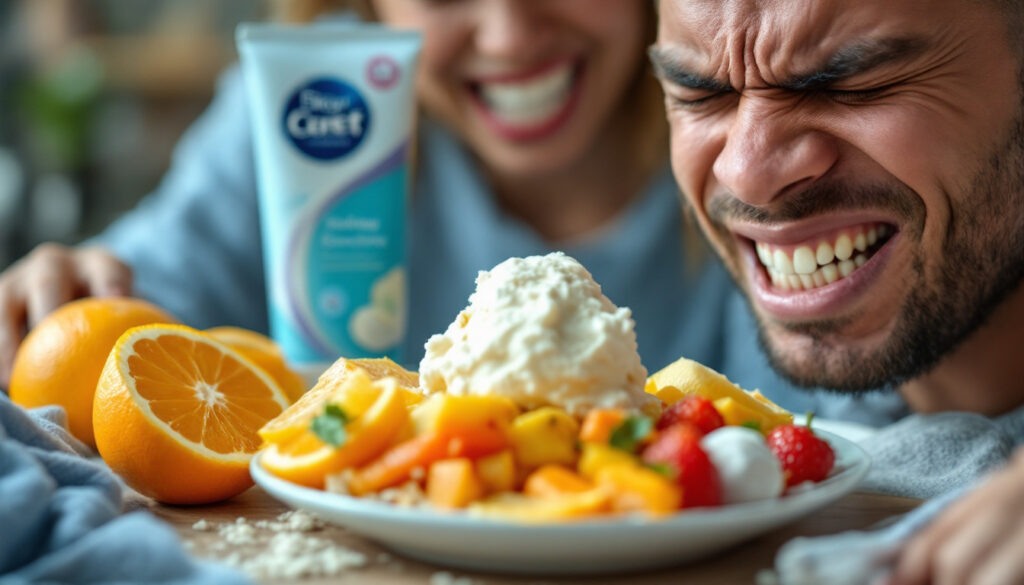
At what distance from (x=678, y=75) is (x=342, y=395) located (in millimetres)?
592

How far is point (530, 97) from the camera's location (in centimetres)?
181

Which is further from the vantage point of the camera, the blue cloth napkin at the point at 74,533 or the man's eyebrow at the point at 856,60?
the man's eyebrow at the point at 856,60

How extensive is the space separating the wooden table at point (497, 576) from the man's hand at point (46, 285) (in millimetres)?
520

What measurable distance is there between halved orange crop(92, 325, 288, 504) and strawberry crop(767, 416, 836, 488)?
46 centimetres

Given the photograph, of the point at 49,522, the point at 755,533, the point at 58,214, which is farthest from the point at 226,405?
the point at 58,214

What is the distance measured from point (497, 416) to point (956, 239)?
23.8 inches

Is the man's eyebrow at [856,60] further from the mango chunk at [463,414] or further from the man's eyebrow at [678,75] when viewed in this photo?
the mango chunk at [463,414]

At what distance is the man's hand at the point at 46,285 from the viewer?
4.22 feet

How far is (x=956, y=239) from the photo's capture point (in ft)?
3.48

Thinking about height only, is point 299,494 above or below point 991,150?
below

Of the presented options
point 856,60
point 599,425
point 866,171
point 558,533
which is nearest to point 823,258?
point 866,171

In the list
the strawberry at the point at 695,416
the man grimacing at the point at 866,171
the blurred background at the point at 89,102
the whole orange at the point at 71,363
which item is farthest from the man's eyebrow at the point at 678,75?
the blurred background at the point at 89,102

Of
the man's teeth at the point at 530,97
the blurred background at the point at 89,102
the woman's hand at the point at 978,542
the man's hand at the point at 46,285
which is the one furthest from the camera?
the blurred background at the point at 89,102

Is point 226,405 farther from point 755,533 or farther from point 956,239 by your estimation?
point 956,239
